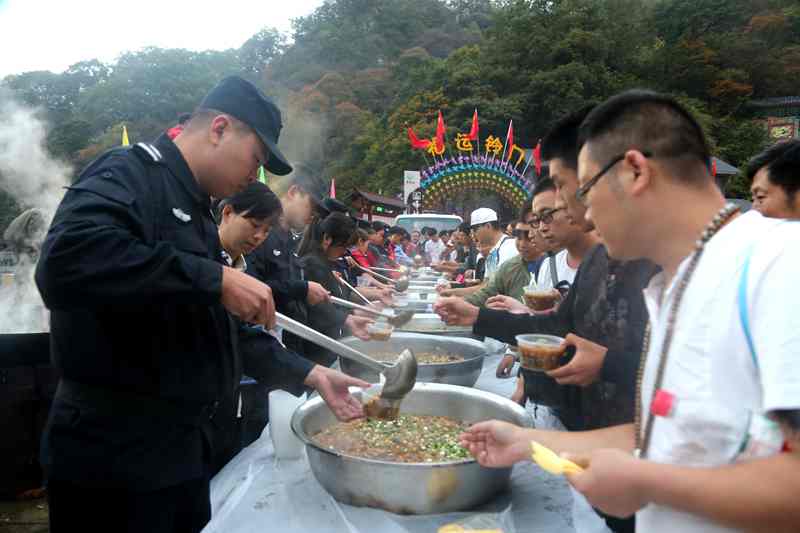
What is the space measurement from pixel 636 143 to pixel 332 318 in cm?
297

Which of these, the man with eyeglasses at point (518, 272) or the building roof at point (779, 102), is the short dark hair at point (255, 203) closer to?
the man with eyeglasses at point (518, 272)

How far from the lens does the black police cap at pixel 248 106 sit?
1.87m

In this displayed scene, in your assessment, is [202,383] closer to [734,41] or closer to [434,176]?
[434,176]

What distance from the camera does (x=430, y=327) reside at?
4.07m

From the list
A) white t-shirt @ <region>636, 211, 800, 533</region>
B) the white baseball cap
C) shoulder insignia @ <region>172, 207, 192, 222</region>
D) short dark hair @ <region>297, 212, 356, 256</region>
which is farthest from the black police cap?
the white baseball cap

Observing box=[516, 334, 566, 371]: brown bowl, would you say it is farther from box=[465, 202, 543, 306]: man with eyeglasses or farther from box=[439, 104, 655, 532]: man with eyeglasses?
box=[465, 202, 543, 306]: man with eyeglasses

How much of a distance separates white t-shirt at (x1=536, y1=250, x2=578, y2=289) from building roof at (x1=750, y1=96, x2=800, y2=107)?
3950cm

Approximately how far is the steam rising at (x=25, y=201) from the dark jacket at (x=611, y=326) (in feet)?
14.5

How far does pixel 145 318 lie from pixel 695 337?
5.06 ft

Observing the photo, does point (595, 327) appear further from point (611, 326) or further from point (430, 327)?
point (430, 327)

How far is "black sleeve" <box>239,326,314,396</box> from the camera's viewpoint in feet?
7.07

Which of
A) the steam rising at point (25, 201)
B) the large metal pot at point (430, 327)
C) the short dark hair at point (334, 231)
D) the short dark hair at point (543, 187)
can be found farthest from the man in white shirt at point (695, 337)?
the steam rising at point (25, 201)

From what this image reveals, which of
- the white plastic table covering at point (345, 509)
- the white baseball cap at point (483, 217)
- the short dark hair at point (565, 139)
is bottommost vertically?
the white plastic table covering at point (345, 509)

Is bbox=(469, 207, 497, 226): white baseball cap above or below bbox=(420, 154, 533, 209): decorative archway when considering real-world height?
below
